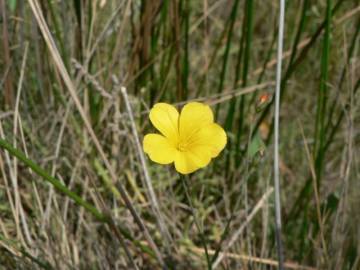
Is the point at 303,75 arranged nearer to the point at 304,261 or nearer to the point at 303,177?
the point at 303,177

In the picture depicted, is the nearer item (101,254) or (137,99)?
(101,254)

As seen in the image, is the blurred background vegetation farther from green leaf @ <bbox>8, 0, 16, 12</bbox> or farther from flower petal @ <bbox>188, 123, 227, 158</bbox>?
flower petal @ <bbox>188, 123, 227, 158</bbox>

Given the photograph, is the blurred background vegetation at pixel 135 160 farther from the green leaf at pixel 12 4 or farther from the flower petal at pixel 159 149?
the flower petal at pixel 159 149

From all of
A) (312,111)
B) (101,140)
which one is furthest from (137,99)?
(312,111)

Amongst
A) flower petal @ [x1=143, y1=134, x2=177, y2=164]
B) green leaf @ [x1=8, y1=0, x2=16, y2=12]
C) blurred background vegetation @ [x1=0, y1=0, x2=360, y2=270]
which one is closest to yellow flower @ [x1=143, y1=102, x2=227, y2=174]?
flower petal @ [x1=143, y1=134, x2=177, y2=164]

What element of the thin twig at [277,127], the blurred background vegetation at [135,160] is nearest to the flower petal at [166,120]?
the thin twig at [277,127]
